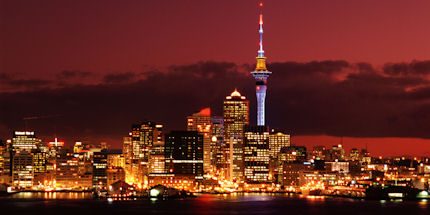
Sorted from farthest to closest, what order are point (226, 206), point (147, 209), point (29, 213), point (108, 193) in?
1. point (108, 193)
2. point (226, 206)
3. point (147, 209)
4. point (29, 213)

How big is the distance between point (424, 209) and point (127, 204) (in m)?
57.0

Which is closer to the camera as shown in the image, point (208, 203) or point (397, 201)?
point (208, 203)

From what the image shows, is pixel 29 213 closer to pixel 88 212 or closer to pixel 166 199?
pixel 88 212

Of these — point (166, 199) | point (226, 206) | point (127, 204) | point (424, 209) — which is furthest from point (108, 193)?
point (424, 209)

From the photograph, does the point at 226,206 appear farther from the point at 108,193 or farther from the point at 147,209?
the point at 108,193

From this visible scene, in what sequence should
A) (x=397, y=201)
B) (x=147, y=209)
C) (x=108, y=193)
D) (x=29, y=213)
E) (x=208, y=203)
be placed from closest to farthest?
1. (x=29, y=213)
2. (x=147, y=209)
3. (x=208, y=203)
4. (x=397, y=201)
5. (x=108, y=193)

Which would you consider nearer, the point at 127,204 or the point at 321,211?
the point at 321,211

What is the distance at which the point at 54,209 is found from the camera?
484ft

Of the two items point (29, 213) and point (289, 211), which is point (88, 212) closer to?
point (29, 213)

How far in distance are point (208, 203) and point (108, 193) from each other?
36.8 metres

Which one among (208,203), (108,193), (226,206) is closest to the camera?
(226,206)

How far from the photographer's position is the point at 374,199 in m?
191

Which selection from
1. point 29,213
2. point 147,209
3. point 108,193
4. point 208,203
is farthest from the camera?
point 108,193

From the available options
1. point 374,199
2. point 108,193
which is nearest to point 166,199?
point 108,193
